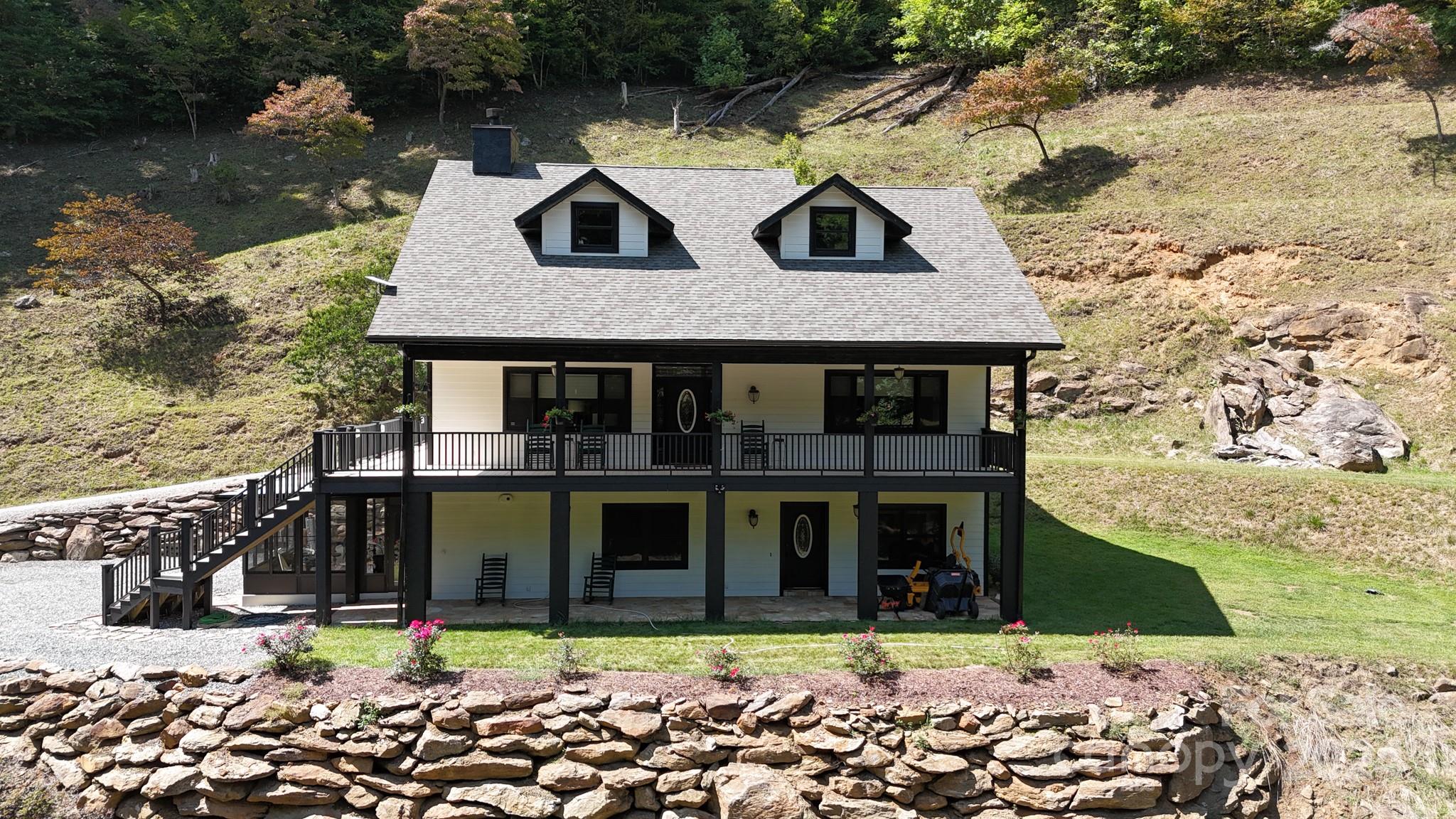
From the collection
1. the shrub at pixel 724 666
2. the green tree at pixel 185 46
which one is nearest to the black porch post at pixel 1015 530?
the shrub at pixel 724 666

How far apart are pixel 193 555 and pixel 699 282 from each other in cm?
1052

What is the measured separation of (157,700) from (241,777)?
1.82m

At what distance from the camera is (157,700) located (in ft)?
38.4

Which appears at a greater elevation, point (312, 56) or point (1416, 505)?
point (312, 56)

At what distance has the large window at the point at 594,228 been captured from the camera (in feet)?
58.2

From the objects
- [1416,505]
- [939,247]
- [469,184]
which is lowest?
[1416,505]

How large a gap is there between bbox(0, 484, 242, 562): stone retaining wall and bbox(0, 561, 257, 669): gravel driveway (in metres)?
2.11

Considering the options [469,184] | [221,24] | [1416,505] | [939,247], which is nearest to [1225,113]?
[1416,505]

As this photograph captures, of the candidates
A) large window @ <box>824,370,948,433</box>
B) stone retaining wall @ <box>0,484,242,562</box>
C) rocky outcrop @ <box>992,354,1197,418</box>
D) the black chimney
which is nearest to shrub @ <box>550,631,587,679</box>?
large window @ <box>824,370,948,433</box>

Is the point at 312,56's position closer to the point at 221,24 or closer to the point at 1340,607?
the point at 221,24

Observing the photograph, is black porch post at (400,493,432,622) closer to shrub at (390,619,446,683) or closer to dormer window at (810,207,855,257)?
shrub at (390,619,446,683)

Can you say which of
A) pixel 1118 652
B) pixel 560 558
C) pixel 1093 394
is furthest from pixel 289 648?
pixel 1093 394

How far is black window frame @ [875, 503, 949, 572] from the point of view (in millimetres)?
17969

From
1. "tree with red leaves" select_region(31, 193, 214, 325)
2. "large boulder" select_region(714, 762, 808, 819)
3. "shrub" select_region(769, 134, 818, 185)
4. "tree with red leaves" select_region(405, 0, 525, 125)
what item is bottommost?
"large boulder" select_region(714, 762, 808, 819)
